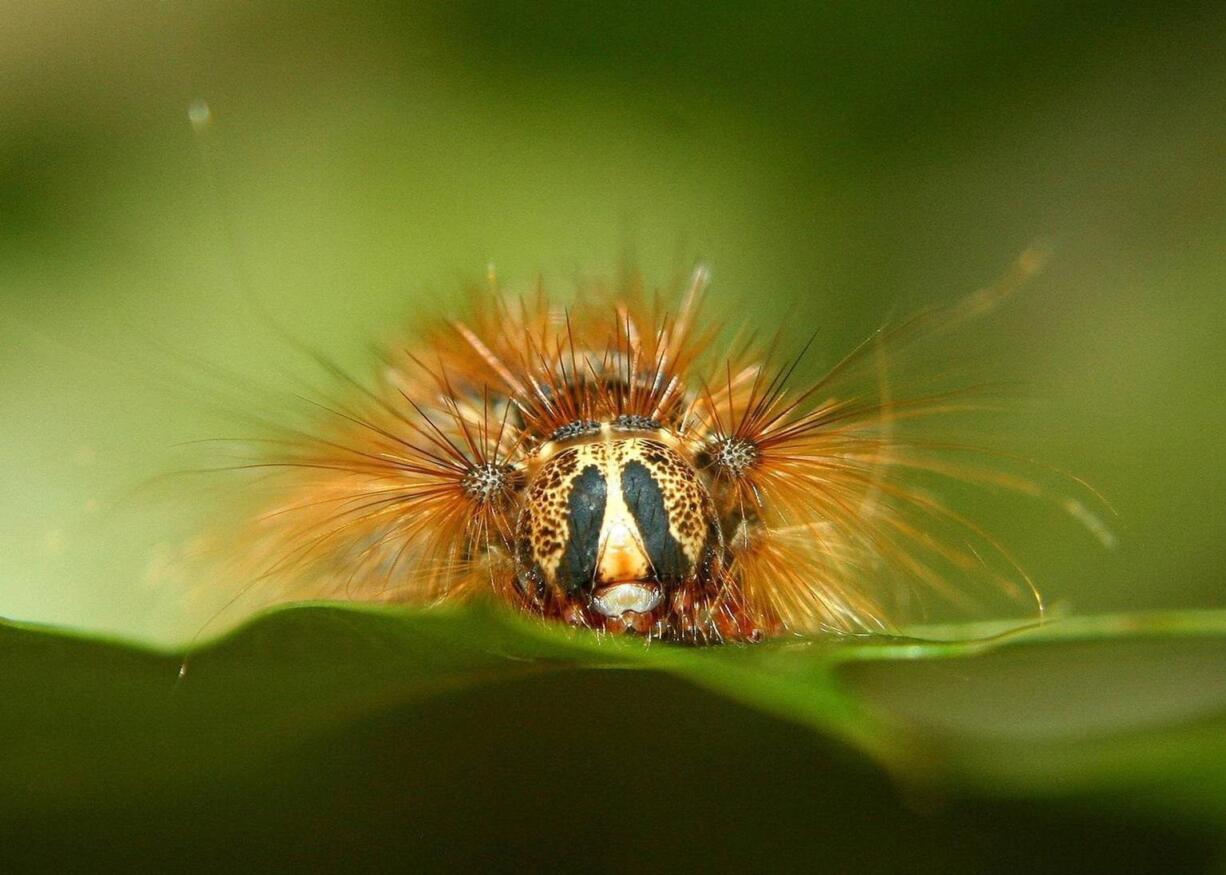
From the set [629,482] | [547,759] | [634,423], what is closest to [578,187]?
[634,423]

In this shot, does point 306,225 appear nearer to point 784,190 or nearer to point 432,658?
point 784,190

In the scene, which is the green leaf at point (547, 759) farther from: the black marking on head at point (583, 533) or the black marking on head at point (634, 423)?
the black marking on head at point (634, 423)

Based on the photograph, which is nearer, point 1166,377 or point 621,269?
point 621,269

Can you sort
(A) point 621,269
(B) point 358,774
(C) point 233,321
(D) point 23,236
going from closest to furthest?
(B) point 358,774
(A) point 621,269
(D) point 23,236
(C) point 233,321

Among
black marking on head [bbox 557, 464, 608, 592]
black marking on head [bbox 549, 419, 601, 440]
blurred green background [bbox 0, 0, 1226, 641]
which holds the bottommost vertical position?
black marking on head [bbox 557, 464, 608, 592]

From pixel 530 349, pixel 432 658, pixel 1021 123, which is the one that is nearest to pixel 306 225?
pixel 530 349

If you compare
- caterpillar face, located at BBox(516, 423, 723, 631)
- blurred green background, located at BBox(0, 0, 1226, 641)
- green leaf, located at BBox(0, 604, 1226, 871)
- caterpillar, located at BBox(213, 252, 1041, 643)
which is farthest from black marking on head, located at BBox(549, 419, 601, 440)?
blurred green background, located at BBox(0, 0, 1226, 641)

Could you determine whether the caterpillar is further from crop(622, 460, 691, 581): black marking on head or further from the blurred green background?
the blurred green background
